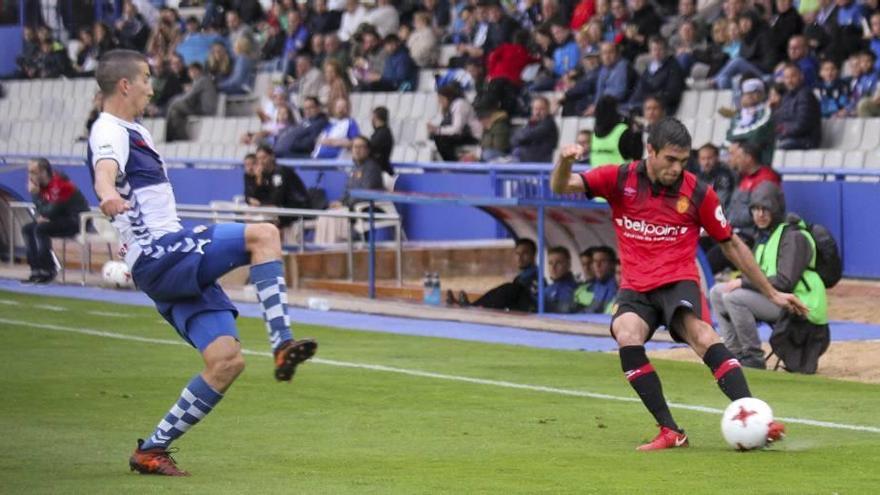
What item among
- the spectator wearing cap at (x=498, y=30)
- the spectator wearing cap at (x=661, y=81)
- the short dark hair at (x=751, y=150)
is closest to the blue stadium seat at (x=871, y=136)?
the spectator wearing cap at (x=661, y=81)

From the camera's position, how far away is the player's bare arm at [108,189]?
822 cm

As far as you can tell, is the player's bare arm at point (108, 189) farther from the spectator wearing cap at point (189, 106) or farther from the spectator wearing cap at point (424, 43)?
the spectator wearing cap at point (189, 106)

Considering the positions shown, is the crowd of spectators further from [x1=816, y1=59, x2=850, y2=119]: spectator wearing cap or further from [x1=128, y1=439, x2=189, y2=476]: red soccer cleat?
[x1=128, y1=439, x2=189, y2=476]: red soccer cleat

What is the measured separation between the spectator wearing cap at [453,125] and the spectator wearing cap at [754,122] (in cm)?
517

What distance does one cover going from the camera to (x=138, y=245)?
8766 millimetres

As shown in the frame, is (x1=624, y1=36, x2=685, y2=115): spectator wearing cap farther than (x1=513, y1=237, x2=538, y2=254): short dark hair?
Yes

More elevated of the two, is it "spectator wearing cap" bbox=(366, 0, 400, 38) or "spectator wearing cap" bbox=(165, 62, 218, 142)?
"spectator wearing cap" bbox=(366, 0, 400, 38)

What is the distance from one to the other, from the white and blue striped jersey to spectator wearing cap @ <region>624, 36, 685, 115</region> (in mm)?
15331

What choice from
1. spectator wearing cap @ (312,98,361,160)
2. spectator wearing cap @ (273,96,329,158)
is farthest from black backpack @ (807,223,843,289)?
spectator wearing cap @ (273,96,329,158)

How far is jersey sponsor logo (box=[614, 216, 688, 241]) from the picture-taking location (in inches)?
400

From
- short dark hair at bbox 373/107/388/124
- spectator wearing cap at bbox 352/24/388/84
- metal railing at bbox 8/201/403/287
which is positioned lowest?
metal railing at bbox 8/201/403/287

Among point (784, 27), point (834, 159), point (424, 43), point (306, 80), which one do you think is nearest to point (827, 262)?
point (834, 159)

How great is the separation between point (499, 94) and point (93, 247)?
19.5ft

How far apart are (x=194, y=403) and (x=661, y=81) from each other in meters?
15.9
